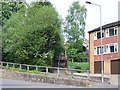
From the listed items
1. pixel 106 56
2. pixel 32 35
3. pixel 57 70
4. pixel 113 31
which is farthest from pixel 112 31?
pixel 57 70

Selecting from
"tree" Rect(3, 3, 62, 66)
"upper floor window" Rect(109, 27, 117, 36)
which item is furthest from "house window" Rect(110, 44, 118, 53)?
"tree" Rect(3, 3, 62, 66)

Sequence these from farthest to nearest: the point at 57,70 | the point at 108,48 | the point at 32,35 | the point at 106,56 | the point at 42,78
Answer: the point at 106,56, the point at 108,48, the point at 32,35, the point at 57,70, the point at 42,78

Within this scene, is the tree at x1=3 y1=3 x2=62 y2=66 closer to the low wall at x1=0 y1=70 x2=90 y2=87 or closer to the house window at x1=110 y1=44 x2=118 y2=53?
the house window at x1=110 y1=44 x2=118 y2=53

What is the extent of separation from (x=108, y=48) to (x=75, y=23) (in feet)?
87.9

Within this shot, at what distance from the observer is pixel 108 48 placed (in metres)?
52.0

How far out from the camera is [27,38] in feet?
157

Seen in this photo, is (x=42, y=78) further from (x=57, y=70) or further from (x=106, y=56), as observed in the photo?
(x=106, y=56)

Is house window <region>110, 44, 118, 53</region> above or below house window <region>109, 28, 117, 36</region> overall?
below

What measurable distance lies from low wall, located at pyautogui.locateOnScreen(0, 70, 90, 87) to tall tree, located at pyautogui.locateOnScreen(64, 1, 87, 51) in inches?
1675

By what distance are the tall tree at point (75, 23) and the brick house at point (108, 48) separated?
20.5m

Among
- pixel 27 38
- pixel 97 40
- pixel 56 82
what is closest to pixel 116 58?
pixel 97 40

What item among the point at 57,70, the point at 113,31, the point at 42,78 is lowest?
the point at 42,78

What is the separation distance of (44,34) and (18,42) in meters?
4.27

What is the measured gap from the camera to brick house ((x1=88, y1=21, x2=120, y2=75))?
49.7m
